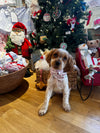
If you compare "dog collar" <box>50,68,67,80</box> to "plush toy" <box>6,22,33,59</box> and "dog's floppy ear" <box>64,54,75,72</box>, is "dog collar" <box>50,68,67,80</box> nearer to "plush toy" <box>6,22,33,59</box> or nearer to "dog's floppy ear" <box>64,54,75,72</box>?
"dog's floppy ear" <box>64,54,75,72</box>

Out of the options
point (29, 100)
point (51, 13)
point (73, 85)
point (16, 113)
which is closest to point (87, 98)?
point (73, 85)

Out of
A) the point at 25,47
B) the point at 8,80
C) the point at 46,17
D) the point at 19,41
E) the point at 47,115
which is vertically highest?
the point at 46,17

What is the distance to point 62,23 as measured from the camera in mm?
1631

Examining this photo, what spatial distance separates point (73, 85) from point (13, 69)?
32.8 inches

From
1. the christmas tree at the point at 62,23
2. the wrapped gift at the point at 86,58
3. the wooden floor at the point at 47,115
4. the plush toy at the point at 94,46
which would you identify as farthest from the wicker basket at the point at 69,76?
the plush toy at the point at 94,46

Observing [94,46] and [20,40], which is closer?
[94,46]

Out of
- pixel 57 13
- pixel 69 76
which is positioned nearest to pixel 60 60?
pixel 69 76

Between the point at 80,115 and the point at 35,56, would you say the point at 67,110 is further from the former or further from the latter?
the point at 35,56

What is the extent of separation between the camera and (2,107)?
3.41 ft

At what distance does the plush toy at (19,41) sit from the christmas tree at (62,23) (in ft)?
0.74

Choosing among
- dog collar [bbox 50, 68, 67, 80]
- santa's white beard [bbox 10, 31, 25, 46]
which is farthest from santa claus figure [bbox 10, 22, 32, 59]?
dog collar [bbox 50, 68, 67, 80]

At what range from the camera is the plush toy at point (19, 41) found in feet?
5.71

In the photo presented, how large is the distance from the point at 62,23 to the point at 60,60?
1.01 meters

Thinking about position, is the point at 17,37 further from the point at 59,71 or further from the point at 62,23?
the point at 59,71
